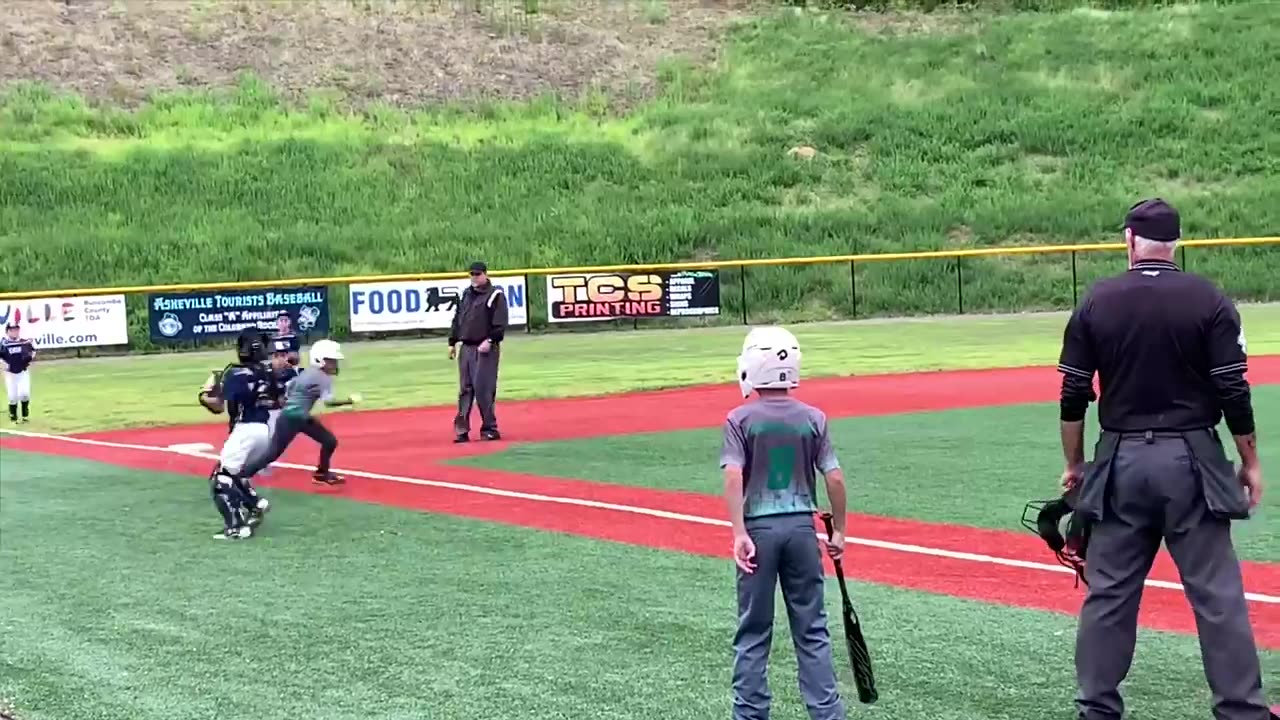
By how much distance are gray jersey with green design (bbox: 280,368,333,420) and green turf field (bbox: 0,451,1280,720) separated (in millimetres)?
1373

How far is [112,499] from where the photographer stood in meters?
13.6

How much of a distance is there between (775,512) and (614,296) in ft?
96.6

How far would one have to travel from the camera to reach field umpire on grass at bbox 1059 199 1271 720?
5562 millimetres

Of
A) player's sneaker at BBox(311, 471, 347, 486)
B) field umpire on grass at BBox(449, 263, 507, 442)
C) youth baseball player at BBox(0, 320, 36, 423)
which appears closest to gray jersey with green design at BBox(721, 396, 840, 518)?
player's sneaker at BBox(311, 471, 347, 486)

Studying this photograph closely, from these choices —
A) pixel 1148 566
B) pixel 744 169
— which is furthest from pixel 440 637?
pixel 744 169

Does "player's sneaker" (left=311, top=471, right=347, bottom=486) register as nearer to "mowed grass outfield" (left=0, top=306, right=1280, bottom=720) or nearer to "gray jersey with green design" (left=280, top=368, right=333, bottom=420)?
"mowed grass outfield" (left=0, top=306, right=1280, bottom=720)

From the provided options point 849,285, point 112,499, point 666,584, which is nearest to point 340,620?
point 666,584

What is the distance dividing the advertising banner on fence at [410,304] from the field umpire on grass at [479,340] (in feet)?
56.3

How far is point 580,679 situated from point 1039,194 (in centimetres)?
4062

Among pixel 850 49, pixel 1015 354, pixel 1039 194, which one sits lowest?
pixel 1015 354

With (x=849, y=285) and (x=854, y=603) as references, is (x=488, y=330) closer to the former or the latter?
(x=854, y=603)

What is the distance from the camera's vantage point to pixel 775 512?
5.78 metres

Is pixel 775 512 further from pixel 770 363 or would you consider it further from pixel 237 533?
pixel 237 533

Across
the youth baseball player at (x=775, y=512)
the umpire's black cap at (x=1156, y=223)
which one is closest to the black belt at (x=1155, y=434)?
the umpire's black cap at (x=1156, y=223)
